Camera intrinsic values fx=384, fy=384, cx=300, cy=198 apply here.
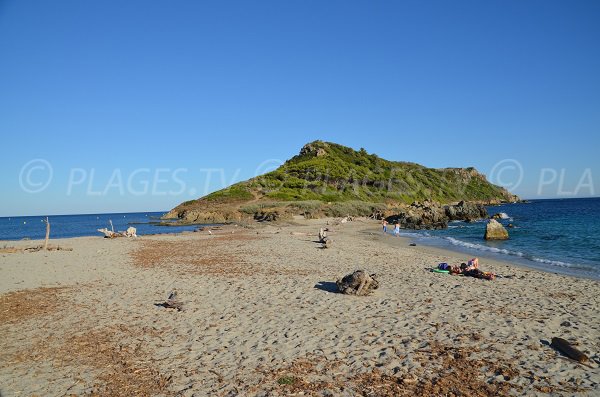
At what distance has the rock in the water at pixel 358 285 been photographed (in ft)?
41.8

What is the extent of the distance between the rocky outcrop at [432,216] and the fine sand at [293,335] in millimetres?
38777

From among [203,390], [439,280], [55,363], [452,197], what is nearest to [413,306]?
[439,280]

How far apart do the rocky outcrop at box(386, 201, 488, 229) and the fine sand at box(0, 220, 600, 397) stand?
38777mm

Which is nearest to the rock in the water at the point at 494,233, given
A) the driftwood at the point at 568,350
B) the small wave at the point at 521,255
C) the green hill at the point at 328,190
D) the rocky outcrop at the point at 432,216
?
the small wave at the point at 521,255

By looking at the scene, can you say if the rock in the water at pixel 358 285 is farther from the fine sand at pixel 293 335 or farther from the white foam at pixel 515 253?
the white foam at pixel 515 253

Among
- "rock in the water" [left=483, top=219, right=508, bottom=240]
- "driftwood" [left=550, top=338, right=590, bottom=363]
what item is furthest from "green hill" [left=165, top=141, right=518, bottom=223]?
"driftwood" [left=550, top=338, right=590, bottom=363]

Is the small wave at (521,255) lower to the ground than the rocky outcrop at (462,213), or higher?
lower

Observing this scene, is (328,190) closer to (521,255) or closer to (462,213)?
(462,213)

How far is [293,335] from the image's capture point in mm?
9180

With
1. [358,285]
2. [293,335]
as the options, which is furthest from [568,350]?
[358,285]

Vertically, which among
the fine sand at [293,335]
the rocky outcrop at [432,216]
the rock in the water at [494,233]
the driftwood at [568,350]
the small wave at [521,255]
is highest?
the rocky outcrop at [432,216]

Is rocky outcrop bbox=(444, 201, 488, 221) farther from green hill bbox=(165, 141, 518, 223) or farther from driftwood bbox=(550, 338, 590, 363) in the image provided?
driftwood bbox=(550, 338, 590, 363)

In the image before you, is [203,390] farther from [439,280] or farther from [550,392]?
[439,280]

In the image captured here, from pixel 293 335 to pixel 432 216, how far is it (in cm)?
5296
